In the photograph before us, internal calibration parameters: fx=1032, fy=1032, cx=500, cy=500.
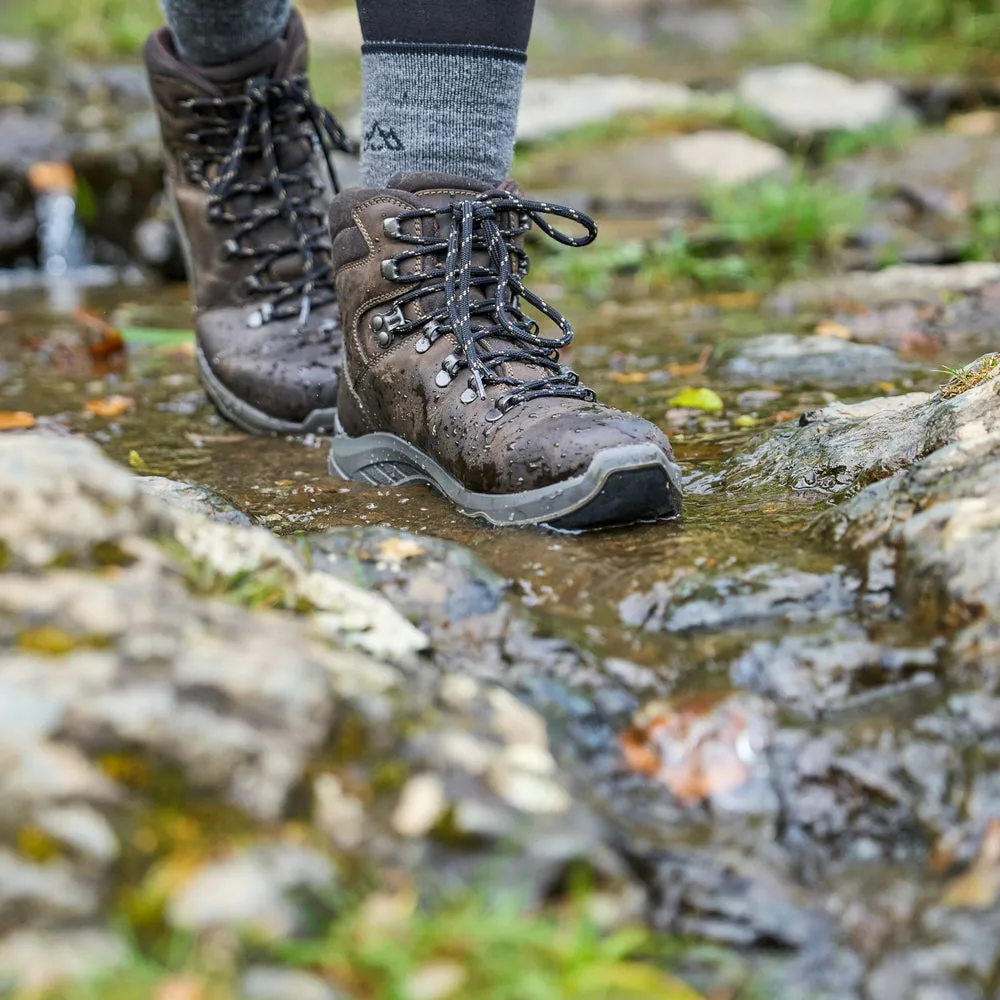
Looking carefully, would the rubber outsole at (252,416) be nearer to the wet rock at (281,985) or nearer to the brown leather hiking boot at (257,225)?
the brown leather hiking boot at (257,225)

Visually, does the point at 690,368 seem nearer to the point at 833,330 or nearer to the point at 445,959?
the point at 833,330

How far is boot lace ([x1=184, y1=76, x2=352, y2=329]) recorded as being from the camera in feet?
8.59

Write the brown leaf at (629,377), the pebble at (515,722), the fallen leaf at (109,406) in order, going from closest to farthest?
the pebble at (515,722), the fallen leaf at (109,406), the brown leaf at (629,377)

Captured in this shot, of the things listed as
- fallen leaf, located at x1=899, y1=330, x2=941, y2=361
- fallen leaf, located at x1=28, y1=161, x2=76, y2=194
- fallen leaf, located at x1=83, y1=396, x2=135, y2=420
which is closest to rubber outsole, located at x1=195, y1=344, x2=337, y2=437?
fallen leaf, located at x1=83, y1=396, x2=135, y2=420

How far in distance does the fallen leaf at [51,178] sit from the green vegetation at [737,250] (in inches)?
134

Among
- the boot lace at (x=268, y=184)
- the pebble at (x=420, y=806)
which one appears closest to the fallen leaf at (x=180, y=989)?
the pebble at (x=420, y=806)

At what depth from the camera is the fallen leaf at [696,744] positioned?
121 cm

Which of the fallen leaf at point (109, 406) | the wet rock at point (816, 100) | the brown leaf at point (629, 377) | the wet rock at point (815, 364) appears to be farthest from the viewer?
the wet rock at point (816, 100)

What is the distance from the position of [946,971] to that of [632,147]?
659 cm

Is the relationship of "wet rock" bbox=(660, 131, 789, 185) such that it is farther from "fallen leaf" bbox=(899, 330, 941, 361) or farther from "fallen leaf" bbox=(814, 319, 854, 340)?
"fallen leaf" bbox=(899, 330, 941, 361)

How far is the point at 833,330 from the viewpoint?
3.78 metres

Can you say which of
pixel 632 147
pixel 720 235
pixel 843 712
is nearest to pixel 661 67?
pixel 632 147

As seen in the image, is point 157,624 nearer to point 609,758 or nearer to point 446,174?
point 609,758

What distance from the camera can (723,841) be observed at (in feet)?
3.76
